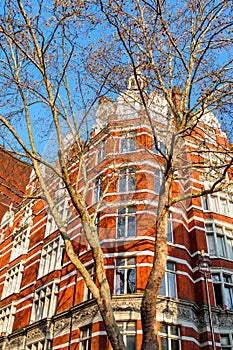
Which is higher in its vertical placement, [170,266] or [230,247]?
[230,247]

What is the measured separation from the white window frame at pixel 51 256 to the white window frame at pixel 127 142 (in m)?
12.9

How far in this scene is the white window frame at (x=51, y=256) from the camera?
20969 millimetres

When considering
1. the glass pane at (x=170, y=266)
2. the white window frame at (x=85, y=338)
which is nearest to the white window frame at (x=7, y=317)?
the white window frame at (x=85, y=338)

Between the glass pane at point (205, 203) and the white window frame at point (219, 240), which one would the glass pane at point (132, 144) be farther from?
the glass pane at point (205, 203)

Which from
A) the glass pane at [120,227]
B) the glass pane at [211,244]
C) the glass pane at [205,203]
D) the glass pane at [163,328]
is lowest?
the glass pane at [163,328]

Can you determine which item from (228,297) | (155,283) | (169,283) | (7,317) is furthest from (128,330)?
(7,317)

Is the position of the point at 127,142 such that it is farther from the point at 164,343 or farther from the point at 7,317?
the point at 7,317

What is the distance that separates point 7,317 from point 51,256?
18.0 ft

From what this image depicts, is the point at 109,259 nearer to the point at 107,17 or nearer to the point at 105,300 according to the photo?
the point at 105,300

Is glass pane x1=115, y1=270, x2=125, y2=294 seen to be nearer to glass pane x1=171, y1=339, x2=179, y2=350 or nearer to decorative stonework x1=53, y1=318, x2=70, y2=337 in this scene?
glass pane x1=171, y1=339, x2=179, y2=350

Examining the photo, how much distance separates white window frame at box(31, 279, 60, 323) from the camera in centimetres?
1940

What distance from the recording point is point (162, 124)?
9.14 meters

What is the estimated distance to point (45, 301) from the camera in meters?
20.0

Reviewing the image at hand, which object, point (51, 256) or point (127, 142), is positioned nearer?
point (127, 142)
